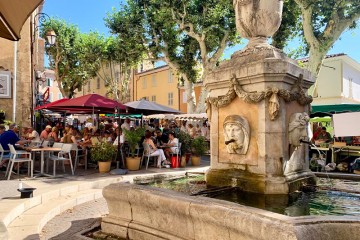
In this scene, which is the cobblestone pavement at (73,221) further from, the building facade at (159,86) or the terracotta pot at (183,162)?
the building facade at (159,86)

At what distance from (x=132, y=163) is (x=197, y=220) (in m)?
7.09

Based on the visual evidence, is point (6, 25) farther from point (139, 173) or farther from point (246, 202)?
point (139, 173)

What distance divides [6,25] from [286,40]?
18.3 metres

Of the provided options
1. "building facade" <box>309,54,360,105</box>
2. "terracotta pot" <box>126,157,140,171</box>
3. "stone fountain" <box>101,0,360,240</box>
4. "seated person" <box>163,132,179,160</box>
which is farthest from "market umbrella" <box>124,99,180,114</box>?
"building facade" <box>309,54,360,105</box>

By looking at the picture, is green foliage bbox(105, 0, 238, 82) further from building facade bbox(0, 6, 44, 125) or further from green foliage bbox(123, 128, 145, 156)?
green foliage bbox(123, 128, 145, 156)

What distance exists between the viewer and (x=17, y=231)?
426 centimetres

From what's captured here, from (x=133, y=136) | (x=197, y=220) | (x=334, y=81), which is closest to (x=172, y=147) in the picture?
(x=133, y=136)

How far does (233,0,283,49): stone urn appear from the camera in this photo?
445 centimetres

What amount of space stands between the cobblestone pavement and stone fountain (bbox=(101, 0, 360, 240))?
0.62 m

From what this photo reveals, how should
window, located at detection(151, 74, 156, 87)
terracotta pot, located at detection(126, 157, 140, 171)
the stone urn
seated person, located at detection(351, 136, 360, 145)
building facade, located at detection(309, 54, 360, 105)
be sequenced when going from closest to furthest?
the stone urn
terracotta pot, located at detection(126, 157, 140, 171)
seated person, located at detection(351, 136, 360, 145)
building facade, located at detection(309, 54, 360, 105)
window, located at detection(151, 74, 156, 87)

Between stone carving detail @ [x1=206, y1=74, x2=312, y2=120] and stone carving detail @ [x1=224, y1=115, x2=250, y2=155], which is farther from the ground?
stone carving detail @ [x1=206, y1=74, x2=312, y2=120]

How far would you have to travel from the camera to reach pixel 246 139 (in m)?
4.38

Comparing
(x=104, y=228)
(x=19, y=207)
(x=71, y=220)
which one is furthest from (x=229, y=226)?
(x=19, y=207)

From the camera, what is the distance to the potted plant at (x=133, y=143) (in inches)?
383
